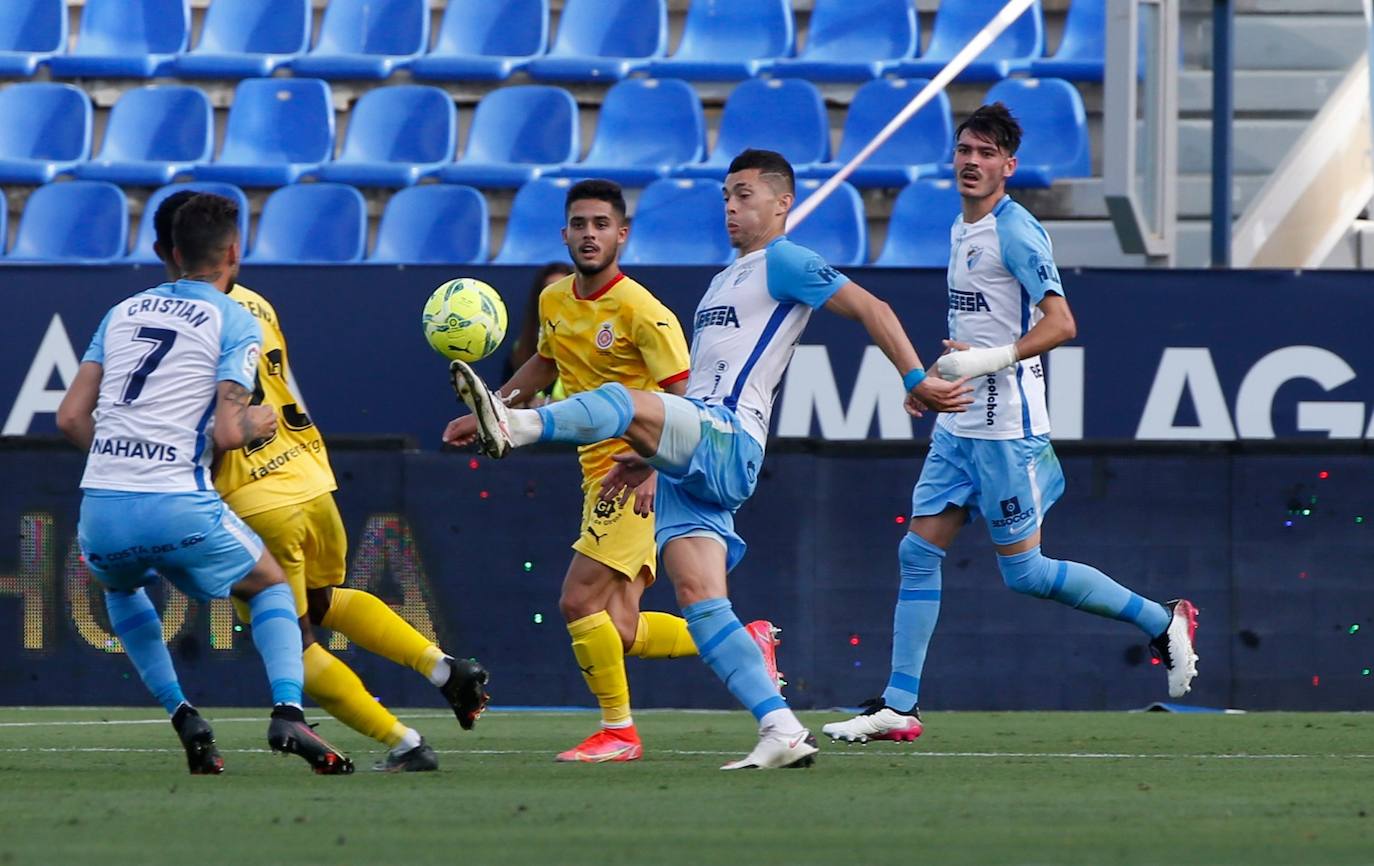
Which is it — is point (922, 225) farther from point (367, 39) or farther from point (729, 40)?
point (367, 39)

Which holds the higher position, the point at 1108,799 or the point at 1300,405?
the point at 1300,405

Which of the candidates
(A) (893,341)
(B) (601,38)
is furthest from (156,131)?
(A) (893,341)

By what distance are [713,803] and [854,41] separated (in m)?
9.40

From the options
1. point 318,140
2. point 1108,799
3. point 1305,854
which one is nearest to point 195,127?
point 318,140

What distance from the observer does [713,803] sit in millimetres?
5324

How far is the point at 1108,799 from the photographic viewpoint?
548 cm

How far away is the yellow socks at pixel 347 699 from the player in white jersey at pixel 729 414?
2.92 ft

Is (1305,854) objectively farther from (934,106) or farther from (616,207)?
(934,106)

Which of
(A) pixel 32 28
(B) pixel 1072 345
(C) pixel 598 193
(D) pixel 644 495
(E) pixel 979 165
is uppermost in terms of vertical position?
(A) pixel 32 28

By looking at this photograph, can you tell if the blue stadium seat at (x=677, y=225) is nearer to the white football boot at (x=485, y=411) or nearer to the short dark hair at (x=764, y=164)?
the short dark hair at (x=764, y=164)

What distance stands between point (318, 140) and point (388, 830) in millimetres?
9955

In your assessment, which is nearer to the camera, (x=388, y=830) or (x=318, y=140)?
(x=388, y=830)

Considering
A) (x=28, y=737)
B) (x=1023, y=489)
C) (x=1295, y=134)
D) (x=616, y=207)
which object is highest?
Answer: (x=1295, y=134)

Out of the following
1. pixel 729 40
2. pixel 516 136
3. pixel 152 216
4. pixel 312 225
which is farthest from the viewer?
pixel 729 40
